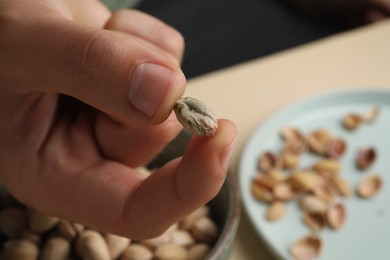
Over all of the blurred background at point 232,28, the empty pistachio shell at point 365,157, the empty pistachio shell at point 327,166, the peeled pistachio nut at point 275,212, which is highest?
the empty pistachio shell at point 365,157

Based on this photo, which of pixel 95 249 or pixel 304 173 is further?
pixel 304 173

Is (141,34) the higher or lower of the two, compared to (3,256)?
higher

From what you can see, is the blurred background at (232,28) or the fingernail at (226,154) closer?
the fingernail at (226,154)

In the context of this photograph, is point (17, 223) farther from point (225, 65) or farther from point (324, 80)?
point (225, 65)

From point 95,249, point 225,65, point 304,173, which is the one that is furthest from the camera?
point 225,65

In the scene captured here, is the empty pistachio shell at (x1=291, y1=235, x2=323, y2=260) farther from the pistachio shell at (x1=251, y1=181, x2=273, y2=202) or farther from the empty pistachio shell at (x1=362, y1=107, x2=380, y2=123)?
the empty pistachio shell at (x1=362, y1=107, x2=380, y2=123)

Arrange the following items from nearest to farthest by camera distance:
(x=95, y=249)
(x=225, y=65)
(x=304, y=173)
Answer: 1. (x=95, y=249)
2. (x=304, y=173)
3. (x=225, y=65)

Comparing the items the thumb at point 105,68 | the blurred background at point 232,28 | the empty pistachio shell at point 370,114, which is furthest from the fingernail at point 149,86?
the blurred background at point 232,28

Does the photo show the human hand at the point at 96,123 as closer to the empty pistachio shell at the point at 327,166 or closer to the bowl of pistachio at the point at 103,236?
the bowl of pistachio at the point at 103,236

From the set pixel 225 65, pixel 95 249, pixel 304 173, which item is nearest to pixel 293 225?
pixel 304 173
